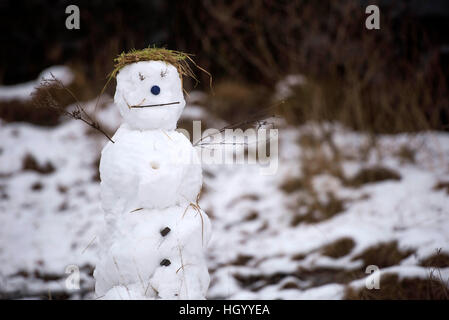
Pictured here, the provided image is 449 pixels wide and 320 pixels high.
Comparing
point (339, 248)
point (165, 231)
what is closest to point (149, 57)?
point (165, 231)

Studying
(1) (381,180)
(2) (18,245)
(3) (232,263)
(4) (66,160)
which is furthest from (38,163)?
(1) (381,180)

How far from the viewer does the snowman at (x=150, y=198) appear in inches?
62.4

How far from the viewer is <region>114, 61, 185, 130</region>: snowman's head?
5.35 feet

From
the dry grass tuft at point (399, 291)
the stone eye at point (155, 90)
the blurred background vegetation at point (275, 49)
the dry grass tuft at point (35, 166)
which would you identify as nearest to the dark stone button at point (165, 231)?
the stone eye at point (155, 90)

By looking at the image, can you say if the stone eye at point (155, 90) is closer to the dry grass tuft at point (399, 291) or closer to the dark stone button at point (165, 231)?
the dark stone button at point (165, 231)

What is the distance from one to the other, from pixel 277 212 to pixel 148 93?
98.3 inches

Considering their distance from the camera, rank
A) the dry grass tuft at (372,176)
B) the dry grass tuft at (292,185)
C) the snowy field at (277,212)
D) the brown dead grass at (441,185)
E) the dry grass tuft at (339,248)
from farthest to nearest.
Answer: the dry grass tuft at (292,185) < the dry grass tuft at (372,176) < the brown dead grass at (441,185) < the dry grass tuft at (339,248) < the snowy field at (277,212)

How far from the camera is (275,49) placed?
542 centimetres

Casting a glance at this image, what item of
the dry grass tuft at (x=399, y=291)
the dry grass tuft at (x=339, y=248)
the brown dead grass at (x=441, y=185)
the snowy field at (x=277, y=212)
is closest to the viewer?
the dry grass tuft at (x=399, y=291)

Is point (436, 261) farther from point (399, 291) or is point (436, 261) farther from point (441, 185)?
point (441, 185)

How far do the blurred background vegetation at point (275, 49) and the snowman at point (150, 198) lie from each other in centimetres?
297

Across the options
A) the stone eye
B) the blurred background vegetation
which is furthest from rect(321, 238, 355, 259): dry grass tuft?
the stone eye

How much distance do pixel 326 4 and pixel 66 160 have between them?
365 cm

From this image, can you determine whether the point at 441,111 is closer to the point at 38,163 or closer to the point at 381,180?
the point at 381,180
